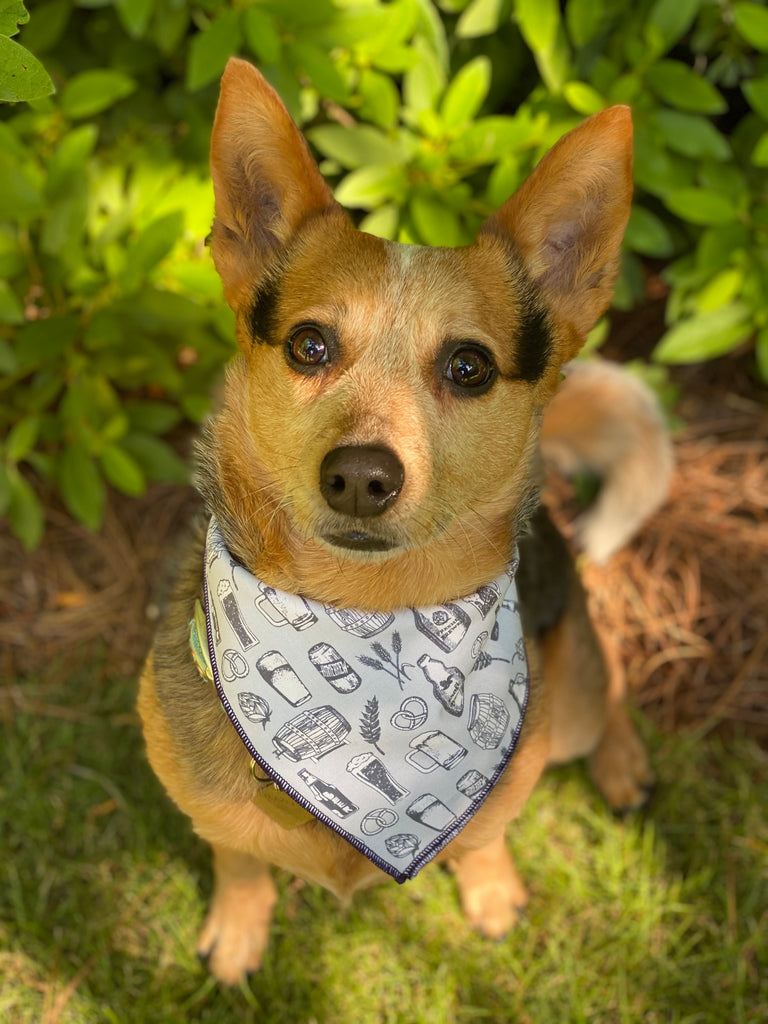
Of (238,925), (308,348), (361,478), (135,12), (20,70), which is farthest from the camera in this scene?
(238,925)

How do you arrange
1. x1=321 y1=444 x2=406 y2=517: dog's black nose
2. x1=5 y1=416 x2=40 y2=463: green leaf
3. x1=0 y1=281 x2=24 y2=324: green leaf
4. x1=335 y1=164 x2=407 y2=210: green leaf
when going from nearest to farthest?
x1=321 y1=444 x2=406 y2=517: dog's black nose
x1=0 y1=281 x2=24 y2=324: green leaf
x1=335 y1=164 x2=407 y2=210: green leaf
x1=5 y1=416 x2=40 y2=463: green leaf

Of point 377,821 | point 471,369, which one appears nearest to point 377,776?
point 377,821

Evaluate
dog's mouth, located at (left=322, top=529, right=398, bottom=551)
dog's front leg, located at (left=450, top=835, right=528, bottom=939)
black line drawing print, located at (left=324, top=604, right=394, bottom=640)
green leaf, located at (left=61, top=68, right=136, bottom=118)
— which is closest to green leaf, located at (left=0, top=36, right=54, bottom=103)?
dog's mouth, located at (left=322, top=529, right=398, bottom=551)

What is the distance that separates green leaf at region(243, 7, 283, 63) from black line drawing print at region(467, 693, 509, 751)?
2.04m

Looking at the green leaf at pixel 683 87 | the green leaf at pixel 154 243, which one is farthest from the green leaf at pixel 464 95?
the green leaf at pixel 154 243

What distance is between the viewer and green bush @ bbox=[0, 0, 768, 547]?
312 cm

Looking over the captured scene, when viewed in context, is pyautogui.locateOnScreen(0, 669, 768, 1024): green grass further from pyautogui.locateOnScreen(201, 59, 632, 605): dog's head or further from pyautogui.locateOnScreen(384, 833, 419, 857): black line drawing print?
pyautogui.locateOnScreen(201, 59, 632, 605): dog's head

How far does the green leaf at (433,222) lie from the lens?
332cm

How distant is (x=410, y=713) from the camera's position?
2.38 meters

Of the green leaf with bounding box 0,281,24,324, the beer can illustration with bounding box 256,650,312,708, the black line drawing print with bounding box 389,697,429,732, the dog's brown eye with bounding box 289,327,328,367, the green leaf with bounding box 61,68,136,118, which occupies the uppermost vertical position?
the green leaf with bounding box 61,68,136,118

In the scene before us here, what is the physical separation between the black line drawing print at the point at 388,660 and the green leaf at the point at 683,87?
2251mm

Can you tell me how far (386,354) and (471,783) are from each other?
3.85 feet

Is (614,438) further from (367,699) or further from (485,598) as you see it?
(367,699)

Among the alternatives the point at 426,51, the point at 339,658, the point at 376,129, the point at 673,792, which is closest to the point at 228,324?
the point at 376,129
